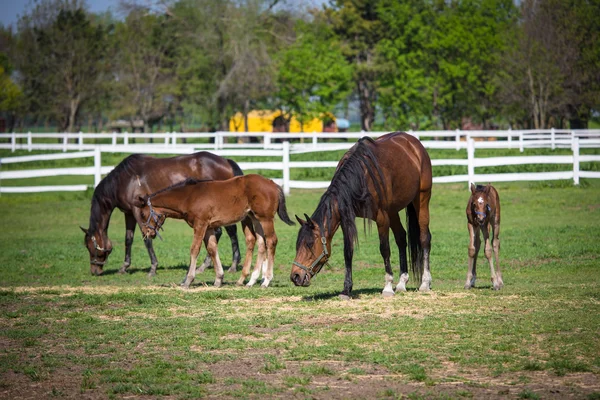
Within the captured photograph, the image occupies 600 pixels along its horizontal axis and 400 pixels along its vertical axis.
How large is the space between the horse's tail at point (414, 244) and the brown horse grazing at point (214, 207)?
1793mm

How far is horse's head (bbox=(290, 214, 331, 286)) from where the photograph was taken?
32.7 ft

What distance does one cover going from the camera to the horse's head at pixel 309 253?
9.98 m

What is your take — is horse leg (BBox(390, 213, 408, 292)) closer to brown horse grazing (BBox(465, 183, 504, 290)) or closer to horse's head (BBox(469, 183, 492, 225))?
brown horse grazing (BBox(465, 183, 504, 290))

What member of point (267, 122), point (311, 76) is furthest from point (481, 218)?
point (267, 122)

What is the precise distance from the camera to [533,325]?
877 centimetres

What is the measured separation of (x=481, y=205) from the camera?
443 inches

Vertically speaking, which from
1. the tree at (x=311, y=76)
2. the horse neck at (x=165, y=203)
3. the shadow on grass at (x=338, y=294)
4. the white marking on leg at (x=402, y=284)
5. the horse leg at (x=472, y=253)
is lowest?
the shadow on grass at (x=338, y=294)

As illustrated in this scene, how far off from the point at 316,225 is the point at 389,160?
1.74m

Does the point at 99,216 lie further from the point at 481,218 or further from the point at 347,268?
the point at 481,218

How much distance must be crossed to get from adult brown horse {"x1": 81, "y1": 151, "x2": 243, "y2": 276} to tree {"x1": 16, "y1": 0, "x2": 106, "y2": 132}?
42.2 meters

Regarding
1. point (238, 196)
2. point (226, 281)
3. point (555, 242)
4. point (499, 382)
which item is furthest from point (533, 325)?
point (555, 242)

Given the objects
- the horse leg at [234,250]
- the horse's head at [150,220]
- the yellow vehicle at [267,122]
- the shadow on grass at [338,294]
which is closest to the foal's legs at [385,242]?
the shadow on grass at [338,294]

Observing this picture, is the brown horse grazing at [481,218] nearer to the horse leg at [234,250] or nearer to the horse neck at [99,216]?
the horse leg at [234,250]


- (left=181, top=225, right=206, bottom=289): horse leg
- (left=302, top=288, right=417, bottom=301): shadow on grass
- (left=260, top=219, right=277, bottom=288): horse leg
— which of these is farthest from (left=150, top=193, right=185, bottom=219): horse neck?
(left=302, top=288, right=417, bottom=301): shadow on grass
